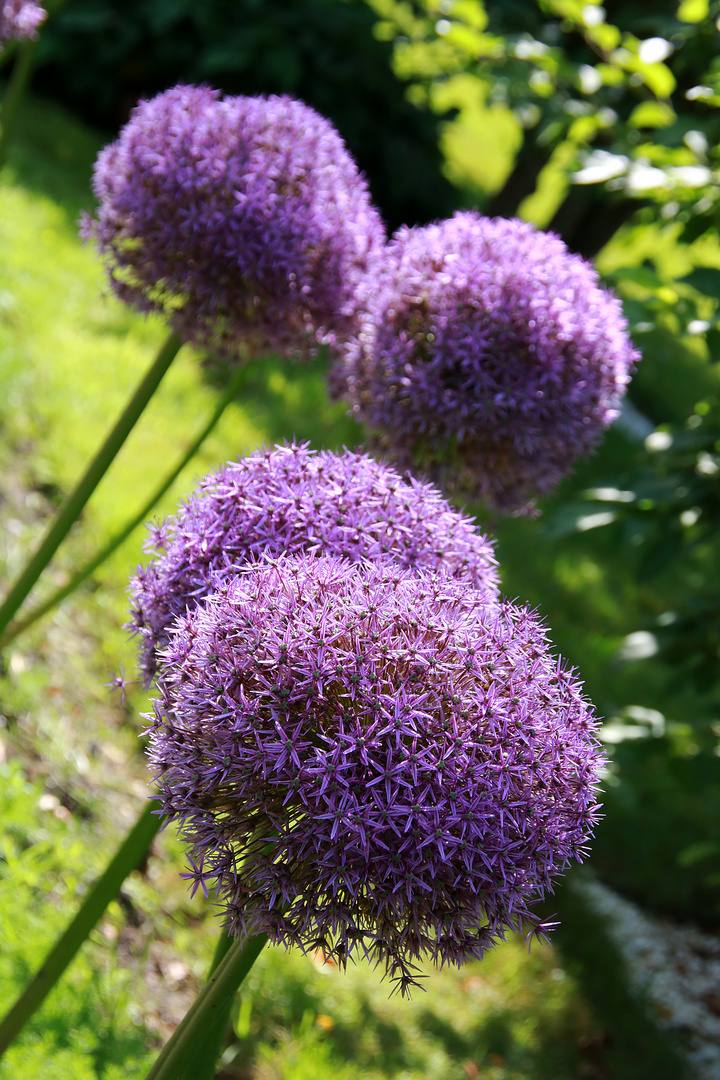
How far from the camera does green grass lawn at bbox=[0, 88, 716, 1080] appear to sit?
2.86m

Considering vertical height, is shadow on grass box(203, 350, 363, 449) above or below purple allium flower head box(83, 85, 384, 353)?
below

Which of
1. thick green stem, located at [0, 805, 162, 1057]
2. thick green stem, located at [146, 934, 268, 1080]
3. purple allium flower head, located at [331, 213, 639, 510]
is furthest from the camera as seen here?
purple allium flower head, located at [331, 213, 639, 510]

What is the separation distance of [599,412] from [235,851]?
1.47 meters

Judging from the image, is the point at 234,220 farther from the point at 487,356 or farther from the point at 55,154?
the point at 55,154

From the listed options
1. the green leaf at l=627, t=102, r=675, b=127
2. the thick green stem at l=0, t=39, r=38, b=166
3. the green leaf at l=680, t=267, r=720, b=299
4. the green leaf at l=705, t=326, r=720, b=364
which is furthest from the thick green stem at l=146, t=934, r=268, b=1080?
the green leaf at l=627, t=102, r=675, b=127

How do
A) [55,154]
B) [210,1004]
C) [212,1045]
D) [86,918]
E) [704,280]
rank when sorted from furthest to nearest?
[55,154] < [704,280] < [86,918] < [212,1045] < [210,1004]

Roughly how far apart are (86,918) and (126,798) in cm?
207

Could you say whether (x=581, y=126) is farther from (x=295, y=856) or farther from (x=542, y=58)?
(x=295, y=856)

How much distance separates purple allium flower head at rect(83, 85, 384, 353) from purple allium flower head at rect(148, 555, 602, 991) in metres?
1.10

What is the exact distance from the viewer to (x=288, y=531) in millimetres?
1492

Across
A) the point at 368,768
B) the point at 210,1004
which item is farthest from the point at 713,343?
the point at 210,1004

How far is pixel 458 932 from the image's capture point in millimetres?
1213

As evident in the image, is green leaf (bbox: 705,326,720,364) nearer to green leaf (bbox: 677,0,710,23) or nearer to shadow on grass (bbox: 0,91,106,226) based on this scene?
green leaf (bbox: 677,0,710,23)

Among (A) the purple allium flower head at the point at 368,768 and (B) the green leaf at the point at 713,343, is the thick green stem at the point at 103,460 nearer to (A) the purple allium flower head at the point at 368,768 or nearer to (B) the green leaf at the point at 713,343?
(A) the purple allium flower head at the point at 368,768
